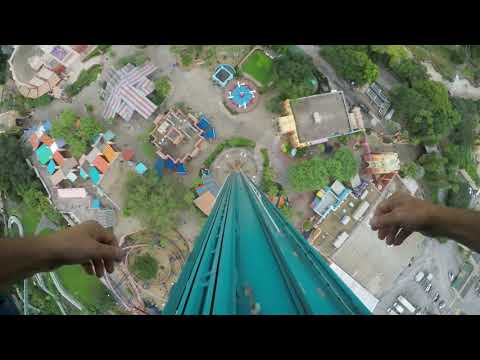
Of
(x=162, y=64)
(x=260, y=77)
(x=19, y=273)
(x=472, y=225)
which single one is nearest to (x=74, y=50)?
(x=162, y=64)

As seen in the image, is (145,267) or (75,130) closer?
(75,130)

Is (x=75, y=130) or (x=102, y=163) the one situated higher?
(x=75, y=130)

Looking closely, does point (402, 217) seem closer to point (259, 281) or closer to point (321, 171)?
point (259, 281)

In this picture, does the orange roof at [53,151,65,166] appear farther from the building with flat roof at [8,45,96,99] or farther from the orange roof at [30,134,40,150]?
the building with flat roof at [8,45,96,99]

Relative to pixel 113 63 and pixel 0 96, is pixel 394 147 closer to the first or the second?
pixel 113 63

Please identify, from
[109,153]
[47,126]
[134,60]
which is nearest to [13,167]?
[47,126]

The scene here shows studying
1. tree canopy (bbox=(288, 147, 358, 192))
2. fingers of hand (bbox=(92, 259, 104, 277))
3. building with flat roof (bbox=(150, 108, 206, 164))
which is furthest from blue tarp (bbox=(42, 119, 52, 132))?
fingers of hand (bbox=(92, 259, 104, 277))
